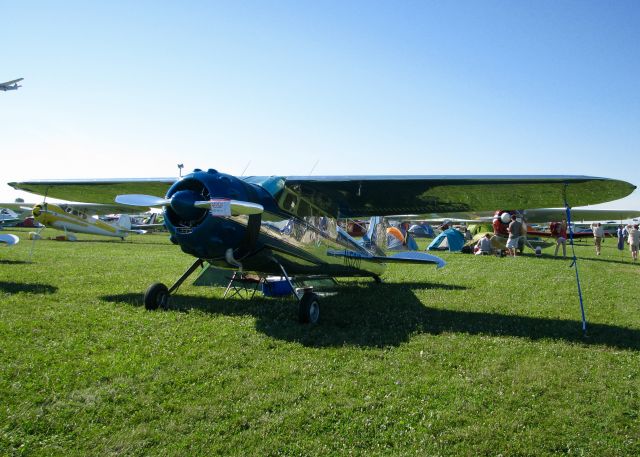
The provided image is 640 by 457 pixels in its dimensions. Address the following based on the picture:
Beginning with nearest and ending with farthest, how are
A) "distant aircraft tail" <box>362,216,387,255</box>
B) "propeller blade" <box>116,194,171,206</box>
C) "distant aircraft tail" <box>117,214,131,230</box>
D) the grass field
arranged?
the grass field
"propeller blade" <box>116,194,171,206</box>
"distant aircraft tail" <box>362,216,387,255</box>
"distant aircraft tail" <box>117,214,131,230</box>

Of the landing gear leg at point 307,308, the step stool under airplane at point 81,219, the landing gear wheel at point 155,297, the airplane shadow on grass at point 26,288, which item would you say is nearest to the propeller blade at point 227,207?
the landing gear leg at point 307,308

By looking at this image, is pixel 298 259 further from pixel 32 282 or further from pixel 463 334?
pixel 32 282

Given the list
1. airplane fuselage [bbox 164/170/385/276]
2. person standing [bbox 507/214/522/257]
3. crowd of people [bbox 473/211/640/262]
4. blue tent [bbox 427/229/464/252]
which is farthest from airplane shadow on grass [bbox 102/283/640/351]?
blue tent [bbox 427/229/464/252]

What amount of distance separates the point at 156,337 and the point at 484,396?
4.08 metres

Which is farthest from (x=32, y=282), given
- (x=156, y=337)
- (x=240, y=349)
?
(x=240, y=349)

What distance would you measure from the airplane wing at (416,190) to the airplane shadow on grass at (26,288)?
Answer: 2506mm

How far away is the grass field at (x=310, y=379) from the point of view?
11.1 feet

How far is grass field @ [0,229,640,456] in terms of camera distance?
339 cm

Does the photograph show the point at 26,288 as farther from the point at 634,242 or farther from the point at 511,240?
the point at 634,242

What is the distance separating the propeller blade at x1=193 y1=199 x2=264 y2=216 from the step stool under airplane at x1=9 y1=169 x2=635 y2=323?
0.05 ft

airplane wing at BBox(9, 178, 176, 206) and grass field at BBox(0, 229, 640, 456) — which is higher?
airplane wing at BBox(9, 178, 176, 206)

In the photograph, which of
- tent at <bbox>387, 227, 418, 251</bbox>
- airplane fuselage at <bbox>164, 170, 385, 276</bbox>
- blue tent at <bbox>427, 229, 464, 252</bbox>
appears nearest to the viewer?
airplane fuselage at <bbox>164, 170, 385, 276</bbox>

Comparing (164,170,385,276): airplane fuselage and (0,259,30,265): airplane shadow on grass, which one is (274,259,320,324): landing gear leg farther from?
(0,259,30,265): airplane shadow on grass

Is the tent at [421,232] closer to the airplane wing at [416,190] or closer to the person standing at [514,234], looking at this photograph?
the person standing at [514,234]
